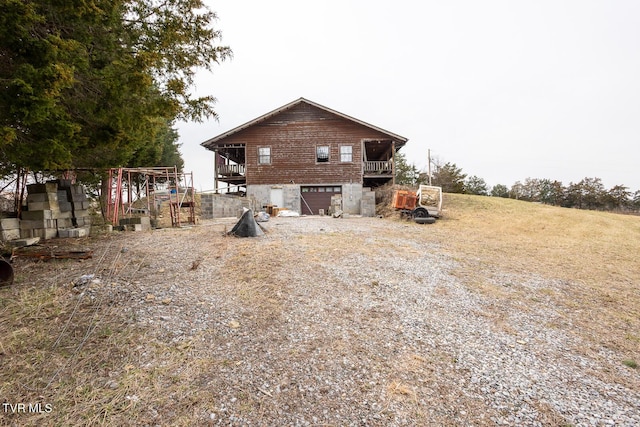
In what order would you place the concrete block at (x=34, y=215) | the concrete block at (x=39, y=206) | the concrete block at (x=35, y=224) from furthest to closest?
the concrete block at (x=39, y=206)
the concrete block at (x=34, y=215)
the concrete block at (x=35, y=224)

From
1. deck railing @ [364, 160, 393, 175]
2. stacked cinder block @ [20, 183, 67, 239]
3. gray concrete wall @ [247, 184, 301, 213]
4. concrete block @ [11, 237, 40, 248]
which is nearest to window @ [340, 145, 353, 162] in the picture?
deck railing @ [364, 160, 393, 175]

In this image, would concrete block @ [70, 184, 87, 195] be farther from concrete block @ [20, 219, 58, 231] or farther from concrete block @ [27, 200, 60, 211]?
concrete block @ [20, 219, 58, 231]

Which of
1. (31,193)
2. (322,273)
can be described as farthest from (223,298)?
(31,193)

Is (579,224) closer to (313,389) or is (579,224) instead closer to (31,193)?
(313,389)

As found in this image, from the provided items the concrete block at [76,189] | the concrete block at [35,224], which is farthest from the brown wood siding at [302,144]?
the concrete block at [35,224]

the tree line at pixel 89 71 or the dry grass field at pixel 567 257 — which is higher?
the tree line at pixel 89 71

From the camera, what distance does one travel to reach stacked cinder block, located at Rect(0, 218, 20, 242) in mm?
7215

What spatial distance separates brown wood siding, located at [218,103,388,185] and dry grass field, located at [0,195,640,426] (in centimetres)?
1375

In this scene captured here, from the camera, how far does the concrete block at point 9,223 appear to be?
7225 millimetres

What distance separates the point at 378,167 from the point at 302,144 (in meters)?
6.22

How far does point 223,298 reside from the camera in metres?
4.76

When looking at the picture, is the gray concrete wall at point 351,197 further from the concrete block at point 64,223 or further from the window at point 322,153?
the concrete block at point 64,223

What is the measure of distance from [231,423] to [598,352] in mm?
4929

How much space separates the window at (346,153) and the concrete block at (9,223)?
17.5 metres
